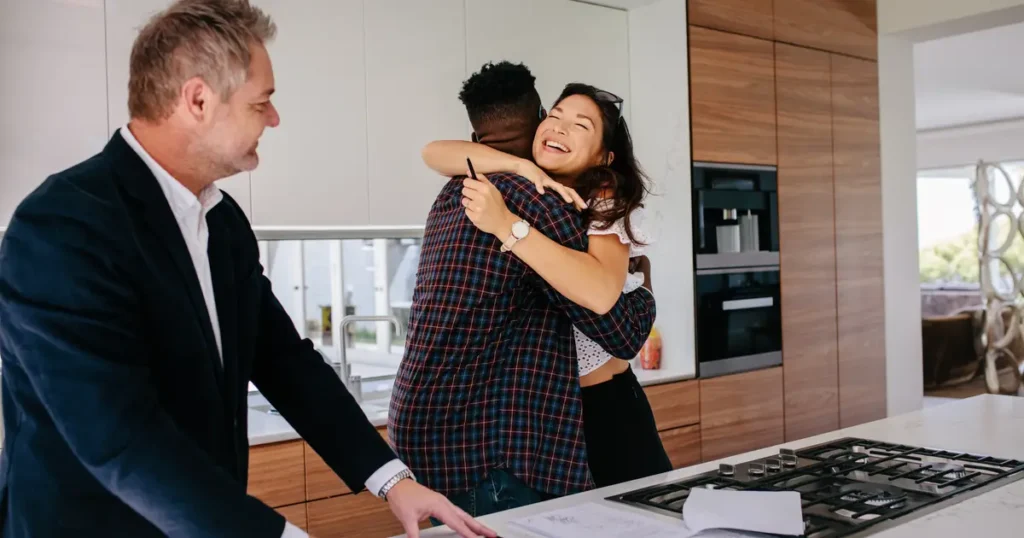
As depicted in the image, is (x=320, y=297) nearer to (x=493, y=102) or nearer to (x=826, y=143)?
(x=493, y=102)

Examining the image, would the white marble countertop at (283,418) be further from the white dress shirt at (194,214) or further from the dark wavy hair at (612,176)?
the white dress shirt at (194,214)

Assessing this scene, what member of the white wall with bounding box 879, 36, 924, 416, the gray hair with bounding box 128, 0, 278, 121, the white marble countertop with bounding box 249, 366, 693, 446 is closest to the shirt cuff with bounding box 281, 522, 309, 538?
the gray hair with bounding box 128, 0, 278, 121

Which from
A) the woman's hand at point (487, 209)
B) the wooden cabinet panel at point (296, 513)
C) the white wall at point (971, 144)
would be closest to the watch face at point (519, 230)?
the woman's hand at point (487, 209)

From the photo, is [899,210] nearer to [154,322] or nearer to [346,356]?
[346,356]

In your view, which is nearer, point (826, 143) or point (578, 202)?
point (578, 202)

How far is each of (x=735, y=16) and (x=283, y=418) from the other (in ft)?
8.81

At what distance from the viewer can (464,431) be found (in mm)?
1627

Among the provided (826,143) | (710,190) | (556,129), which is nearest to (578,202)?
(556,129)

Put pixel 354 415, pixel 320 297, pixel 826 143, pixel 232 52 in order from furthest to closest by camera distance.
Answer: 1. pixel 826 143
2. pixel 320 297
3. pixel 354 415
4. pixel 232 52

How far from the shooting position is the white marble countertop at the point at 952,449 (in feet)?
4.47

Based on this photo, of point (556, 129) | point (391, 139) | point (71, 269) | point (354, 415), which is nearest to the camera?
point (71, 269)

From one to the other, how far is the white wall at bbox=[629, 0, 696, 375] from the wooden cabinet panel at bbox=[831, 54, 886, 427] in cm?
105

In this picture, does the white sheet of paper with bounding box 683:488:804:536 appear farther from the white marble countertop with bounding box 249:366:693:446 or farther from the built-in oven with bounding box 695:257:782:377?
the built-in oven with bounding box 695:257:782:377

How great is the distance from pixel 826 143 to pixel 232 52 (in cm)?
378
